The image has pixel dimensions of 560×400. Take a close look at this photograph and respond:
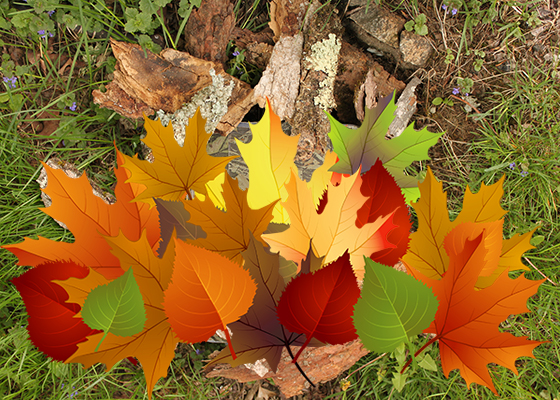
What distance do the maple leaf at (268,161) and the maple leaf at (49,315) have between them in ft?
1.19

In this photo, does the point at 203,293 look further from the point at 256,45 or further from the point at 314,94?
the point at 256,45

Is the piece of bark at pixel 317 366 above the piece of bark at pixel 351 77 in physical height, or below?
below

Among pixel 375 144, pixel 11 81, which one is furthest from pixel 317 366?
pixel 11 81

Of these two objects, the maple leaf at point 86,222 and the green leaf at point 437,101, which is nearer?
the maple leaf at point 86,222

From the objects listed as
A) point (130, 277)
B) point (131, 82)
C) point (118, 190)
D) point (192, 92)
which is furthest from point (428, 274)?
point (131, 82)

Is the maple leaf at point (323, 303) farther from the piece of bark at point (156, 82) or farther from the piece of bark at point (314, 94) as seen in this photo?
the piece of bark at point (156, 82)

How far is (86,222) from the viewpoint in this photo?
0.63m

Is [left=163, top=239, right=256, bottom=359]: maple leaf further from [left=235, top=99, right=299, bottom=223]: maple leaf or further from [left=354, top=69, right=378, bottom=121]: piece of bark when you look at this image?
[left=354, top=69, right=378, bottom=121]: piece of bark

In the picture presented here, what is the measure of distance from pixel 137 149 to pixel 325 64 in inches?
43.8

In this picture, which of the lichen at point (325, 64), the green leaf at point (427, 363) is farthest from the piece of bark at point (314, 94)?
the green leaf at point (427, 363)

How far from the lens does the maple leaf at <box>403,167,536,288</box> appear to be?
1.97 ft

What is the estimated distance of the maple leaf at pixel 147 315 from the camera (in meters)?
0.49

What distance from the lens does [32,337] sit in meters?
0.53

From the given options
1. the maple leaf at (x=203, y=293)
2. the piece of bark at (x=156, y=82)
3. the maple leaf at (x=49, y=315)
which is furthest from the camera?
the piece of bark at (x=156, y=82)
